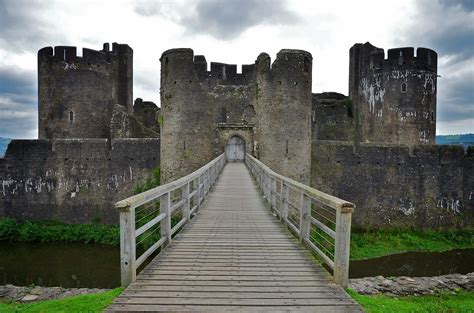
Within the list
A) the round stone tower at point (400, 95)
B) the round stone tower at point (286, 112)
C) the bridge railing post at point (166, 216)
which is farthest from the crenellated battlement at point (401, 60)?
the bridge railing post at point (166, 216)

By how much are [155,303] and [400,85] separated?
2302 centimetres

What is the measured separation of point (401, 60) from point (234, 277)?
22.4m

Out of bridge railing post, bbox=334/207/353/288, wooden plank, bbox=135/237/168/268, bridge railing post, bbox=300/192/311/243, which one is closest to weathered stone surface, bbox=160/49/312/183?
bridge railing post, bbox=300/192/311/243

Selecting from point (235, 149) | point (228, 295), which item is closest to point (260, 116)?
point (235, 149)

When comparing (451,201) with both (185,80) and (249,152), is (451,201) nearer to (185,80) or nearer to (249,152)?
(249,152)

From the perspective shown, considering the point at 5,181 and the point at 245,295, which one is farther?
the point at 5,181

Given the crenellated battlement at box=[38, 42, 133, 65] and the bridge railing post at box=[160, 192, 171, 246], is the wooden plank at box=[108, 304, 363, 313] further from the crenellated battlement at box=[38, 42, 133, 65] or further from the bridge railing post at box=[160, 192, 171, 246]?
the crenellated battlement at box=[38, 42, 133, 65]

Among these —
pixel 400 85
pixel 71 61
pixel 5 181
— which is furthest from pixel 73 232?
pixel 400 85

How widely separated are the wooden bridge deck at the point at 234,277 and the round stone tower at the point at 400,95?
19184 mm

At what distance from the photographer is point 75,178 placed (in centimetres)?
1833

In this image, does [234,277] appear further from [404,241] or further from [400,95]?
[400,95]

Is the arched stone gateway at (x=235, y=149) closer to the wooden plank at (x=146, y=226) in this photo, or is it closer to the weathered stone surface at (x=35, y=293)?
the weathered stone surface at (x=35, y=293)

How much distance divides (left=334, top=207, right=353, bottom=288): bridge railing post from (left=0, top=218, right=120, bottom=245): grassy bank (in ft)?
47.8

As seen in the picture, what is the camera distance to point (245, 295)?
361 cm
